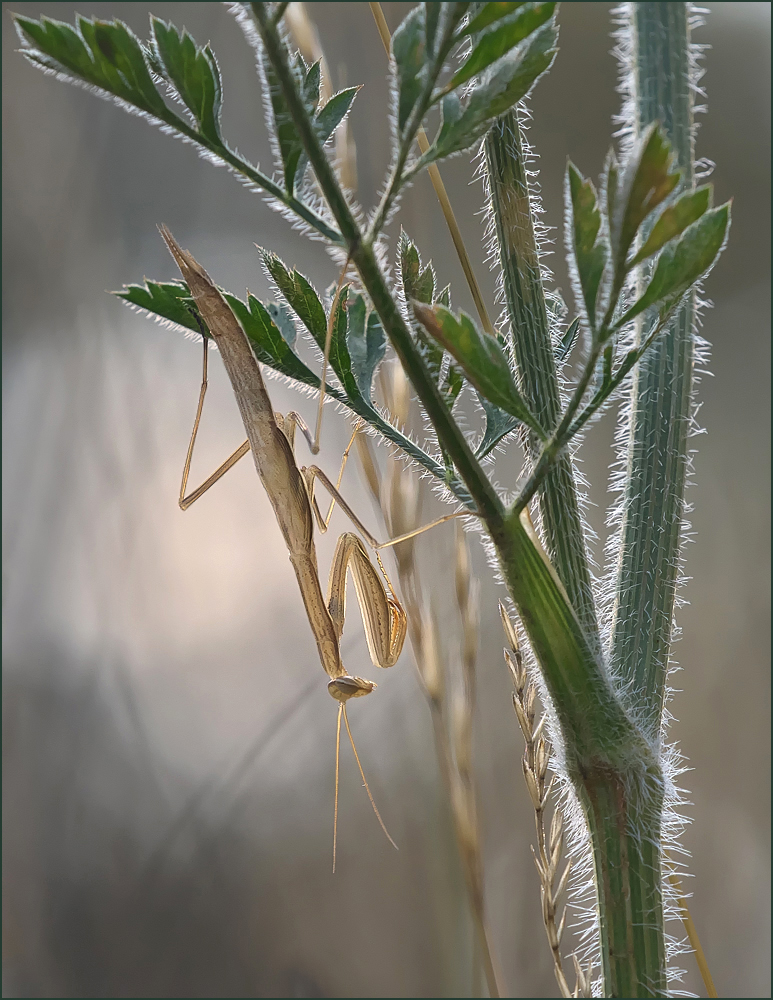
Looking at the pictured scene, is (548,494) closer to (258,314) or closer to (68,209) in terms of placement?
(258,314)

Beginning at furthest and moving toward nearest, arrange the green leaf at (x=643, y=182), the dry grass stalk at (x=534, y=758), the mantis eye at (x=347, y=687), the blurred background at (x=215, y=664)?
the blurred background at (x=215, y=664), the mantis eye at (x=347, y=687), the dry grass stalk at (x=534, y=758), the green leaf at (x=643, y=182)

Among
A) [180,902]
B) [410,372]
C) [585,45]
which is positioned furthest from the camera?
[585,45]

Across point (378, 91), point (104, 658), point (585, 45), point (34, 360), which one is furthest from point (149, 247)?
point (585, 45)

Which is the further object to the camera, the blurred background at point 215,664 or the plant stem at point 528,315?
the blurred background at point 215,664

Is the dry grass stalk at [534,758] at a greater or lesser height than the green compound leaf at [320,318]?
lesser

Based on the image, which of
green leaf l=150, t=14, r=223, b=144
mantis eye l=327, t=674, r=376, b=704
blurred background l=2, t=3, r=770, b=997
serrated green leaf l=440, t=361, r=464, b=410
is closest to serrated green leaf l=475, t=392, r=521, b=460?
serrated green leaf l=440, t=361, r=464, b=410

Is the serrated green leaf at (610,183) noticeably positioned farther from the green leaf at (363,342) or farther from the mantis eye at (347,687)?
the mantis eye at (347,687)

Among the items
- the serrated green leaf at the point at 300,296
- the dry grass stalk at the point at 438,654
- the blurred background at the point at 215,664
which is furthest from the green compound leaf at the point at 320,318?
the blurred background at the point at 215,664

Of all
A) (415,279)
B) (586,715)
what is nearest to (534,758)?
(586,715)
